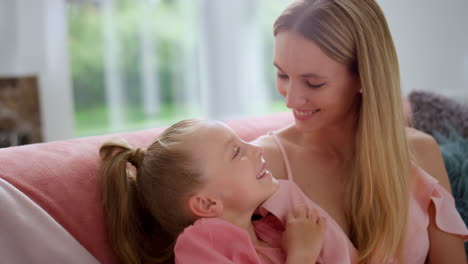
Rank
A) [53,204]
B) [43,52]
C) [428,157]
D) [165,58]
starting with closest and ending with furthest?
[53,204] → [428,157] → [43,52] → [165,58]

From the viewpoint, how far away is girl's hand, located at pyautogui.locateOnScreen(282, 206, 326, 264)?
112 centimetres

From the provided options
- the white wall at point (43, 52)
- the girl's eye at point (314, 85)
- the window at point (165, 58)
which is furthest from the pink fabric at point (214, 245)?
the window at point (165, 58)

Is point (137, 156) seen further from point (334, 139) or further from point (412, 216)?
point (412, 216)

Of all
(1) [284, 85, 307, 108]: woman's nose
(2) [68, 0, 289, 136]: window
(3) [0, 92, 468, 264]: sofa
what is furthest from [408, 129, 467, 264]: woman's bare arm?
(2) [68, 0, 289, 136]: window

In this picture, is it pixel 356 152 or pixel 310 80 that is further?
pixel 356 152

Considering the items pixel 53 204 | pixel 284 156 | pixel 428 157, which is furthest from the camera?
pixel 428 157

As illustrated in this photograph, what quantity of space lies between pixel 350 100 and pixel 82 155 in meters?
0.75

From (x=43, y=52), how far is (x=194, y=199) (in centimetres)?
208

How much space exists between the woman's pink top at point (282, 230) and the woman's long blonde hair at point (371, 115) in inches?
3.1

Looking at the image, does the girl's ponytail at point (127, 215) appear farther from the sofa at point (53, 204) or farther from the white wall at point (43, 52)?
the white wall at point (43, 52)

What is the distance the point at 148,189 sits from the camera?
113 cm

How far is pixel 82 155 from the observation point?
1173 mm

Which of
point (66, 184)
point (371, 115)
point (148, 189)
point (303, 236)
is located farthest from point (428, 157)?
point (66, 184)

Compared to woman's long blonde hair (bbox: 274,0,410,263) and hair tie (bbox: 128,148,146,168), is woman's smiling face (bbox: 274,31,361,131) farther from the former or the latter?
hair tie (bbox: 128,148,146,168)
